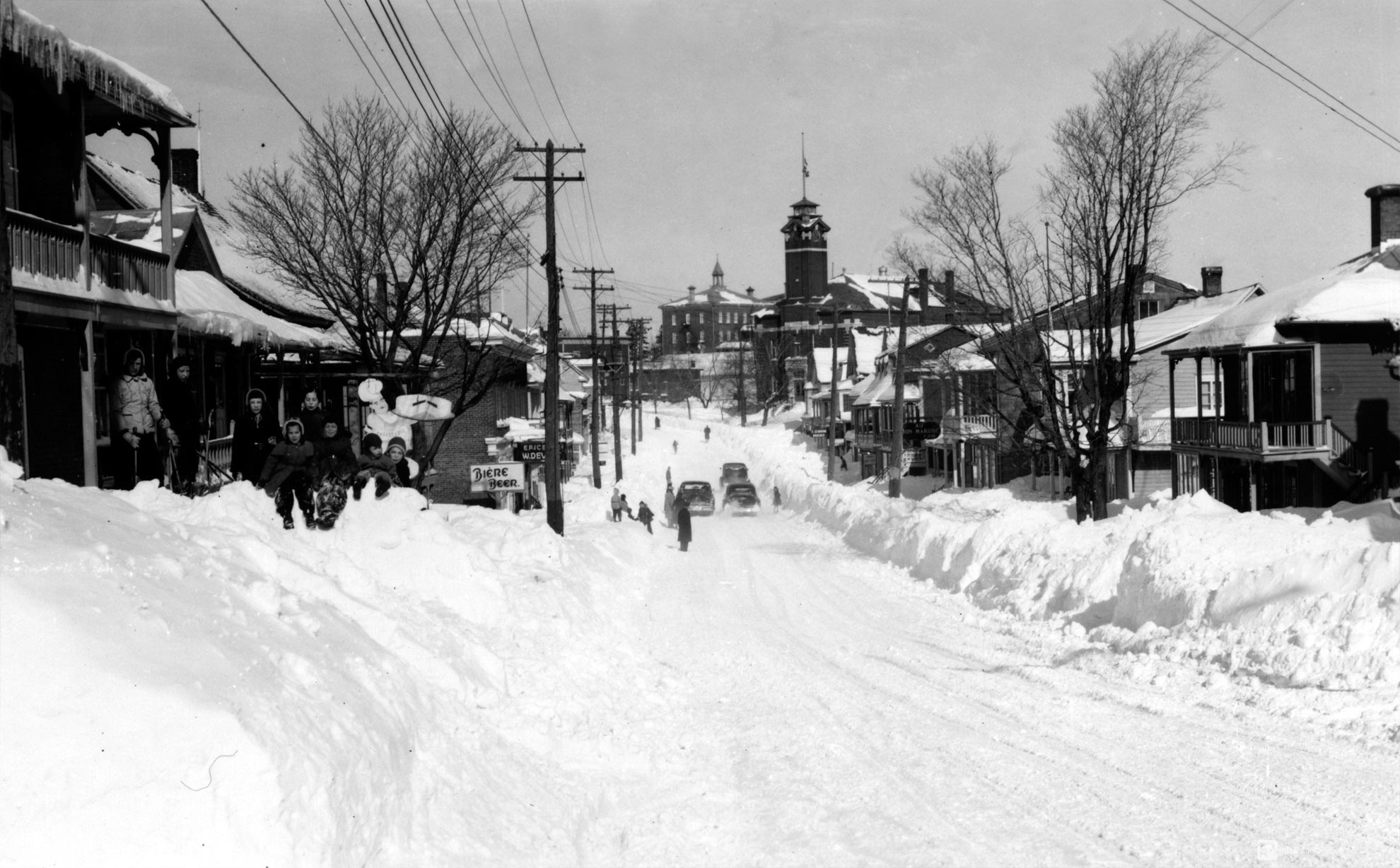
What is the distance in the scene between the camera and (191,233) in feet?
77.7

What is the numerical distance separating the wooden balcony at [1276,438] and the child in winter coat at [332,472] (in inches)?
940

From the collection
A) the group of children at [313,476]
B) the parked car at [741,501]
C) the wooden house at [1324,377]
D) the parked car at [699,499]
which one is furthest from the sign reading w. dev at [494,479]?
the parked car at [741,501]

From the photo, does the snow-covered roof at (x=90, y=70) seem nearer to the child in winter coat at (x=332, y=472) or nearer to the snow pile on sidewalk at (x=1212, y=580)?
the child in winter coat at (x=332, y=472)

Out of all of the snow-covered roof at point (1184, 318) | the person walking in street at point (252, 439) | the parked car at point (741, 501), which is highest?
the snow-covered roof at point (1184, 318)

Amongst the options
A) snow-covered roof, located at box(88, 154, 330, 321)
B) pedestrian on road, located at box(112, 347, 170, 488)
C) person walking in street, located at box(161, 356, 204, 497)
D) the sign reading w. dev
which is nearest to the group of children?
pedestrian on road, located at box(112, 347, 170, 488)

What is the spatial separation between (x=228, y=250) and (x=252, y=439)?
51.7ft

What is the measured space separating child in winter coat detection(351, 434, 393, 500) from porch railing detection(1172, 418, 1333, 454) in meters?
23.2

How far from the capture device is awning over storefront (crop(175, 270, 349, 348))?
1900cm

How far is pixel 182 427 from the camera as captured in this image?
15.4 metres

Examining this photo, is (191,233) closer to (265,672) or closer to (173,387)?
(173,387)

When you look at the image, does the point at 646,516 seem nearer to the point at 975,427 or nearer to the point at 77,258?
the point at 975,427

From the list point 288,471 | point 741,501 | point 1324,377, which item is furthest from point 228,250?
point 741,501

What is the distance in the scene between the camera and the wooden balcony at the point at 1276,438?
2989cm

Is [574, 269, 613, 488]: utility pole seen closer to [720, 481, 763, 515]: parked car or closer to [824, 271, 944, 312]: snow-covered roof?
[720, 481, 763, 515]: parked car
